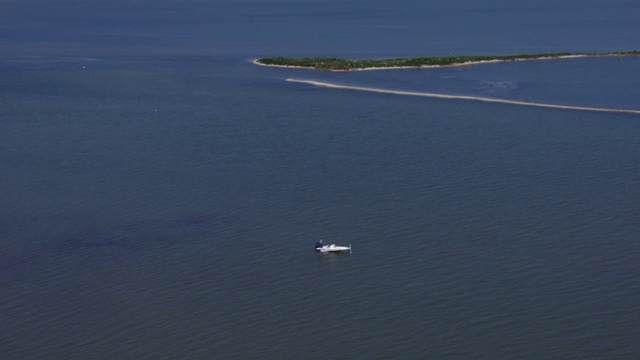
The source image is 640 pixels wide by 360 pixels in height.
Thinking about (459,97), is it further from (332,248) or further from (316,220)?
(332,248)

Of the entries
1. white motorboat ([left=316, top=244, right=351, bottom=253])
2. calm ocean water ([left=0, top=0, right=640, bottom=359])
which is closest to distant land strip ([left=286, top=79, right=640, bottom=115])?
calm ocean water ([left=0, top=0, right=640, bottom=359])

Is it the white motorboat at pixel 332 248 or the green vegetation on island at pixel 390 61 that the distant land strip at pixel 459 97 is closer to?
the green vegetation on island at pixel 390 61

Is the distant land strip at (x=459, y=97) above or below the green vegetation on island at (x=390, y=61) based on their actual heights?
below

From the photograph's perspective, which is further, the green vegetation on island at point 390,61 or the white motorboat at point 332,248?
the green vegetation on island at point 390,61

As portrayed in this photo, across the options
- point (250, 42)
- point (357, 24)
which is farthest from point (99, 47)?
point (357, 24)

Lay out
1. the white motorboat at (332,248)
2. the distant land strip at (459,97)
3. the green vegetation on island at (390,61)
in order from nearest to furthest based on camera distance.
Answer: the white motorboat at (332,248), the distant land strip at (459,97), the green vegetation on island at (390,61)

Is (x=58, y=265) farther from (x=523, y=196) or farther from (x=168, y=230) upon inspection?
(x=523, y=196)

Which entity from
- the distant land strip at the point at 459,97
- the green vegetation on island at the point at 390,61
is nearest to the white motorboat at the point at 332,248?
the distant land strip at the point at 459,97
